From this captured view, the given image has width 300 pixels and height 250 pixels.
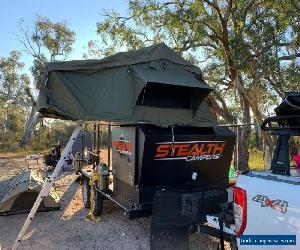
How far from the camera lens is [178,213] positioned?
5379 millimetres

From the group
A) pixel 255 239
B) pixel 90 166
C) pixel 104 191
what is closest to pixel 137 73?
pixel 104 191

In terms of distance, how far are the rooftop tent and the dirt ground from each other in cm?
218

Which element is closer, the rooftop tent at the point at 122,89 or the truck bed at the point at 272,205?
the truck bed at the point at 272,205

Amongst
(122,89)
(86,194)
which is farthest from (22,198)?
(122,89)

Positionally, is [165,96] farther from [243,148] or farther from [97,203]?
[243,148]

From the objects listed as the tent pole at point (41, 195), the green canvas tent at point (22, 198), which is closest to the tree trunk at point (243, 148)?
the green canvas tent at point (22, 198)

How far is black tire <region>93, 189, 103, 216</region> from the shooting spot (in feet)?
25.3

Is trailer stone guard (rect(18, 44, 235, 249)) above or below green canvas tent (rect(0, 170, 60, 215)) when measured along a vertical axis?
above

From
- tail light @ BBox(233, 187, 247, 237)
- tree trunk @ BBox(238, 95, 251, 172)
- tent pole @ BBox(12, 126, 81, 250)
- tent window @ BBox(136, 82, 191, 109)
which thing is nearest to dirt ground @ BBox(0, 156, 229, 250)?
tent pole @ BBox(12, 126, 81, 250)

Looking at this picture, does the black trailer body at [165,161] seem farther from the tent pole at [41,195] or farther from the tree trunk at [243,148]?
the tree trunk at [243,148]

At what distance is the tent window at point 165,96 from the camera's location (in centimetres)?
602

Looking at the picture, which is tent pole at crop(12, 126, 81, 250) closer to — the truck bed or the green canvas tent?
the green canvas tent

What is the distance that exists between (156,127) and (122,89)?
2.85 ft

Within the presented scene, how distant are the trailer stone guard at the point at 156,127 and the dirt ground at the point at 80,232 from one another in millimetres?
654
